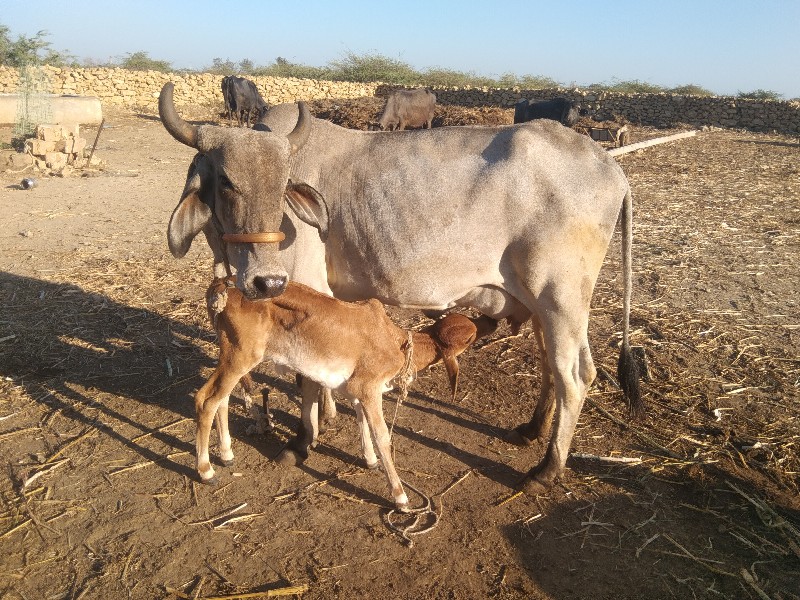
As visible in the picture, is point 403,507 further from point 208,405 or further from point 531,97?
point 531,97

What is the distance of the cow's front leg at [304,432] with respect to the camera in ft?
16.5

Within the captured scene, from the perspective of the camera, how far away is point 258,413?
545 centimetres

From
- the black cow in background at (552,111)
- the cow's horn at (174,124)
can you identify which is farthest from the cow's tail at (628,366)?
the black cow in background at (552,111)

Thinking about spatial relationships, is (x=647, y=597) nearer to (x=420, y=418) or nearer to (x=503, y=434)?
(x=503, y=434)

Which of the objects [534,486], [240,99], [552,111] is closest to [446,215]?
[534,486]

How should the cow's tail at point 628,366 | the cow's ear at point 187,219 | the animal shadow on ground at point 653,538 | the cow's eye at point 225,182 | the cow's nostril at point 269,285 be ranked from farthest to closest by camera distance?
the cow's tail at point 628,366 → the cow's ear at point 187,219 → the cow's eye at point 225,182 → the cow's nostril at point 269,285 → the animal shadow on ground at point 653,538

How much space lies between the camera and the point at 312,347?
4.46 meters

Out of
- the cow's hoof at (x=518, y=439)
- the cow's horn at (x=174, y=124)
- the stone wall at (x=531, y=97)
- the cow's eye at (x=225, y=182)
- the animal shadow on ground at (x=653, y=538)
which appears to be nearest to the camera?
the animal shadow on ground at (x=653, y=538)

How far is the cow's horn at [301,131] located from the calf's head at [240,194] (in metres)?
0.05

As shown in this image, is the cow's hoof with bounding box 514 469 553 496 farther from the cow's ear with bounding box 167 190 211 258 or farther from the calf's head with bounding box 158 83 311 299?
the cow's ear with bounding box 167 190 211 258

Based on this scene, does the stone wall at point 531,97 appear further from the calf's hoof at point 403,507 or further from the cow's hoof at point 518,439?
the calf's hoof at point 403,507

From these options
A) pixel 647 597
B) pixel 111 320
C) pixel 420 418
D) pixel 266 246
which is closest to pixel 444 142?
pixel 266 246

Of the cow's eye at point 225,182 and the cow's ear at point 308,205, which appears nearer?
the cow's eye at point 225,182

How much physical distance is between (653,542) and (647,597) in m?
0.53
